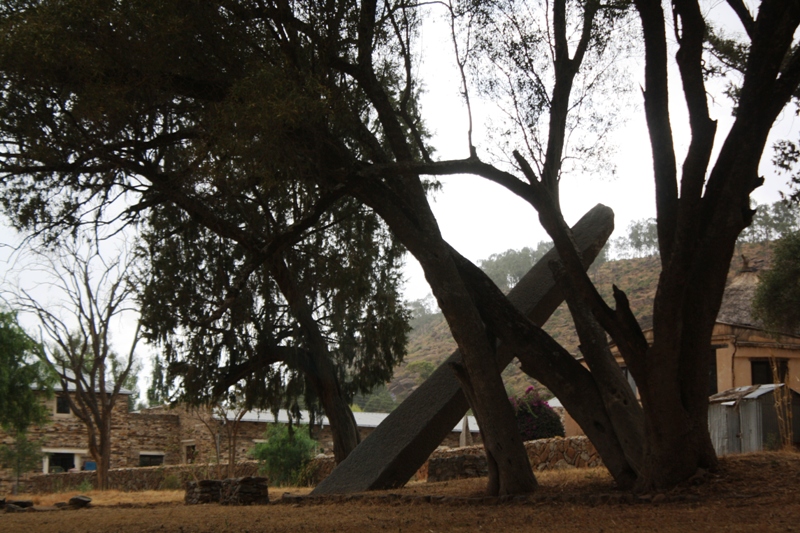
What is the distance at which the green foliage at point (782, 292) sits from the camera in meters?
16.5

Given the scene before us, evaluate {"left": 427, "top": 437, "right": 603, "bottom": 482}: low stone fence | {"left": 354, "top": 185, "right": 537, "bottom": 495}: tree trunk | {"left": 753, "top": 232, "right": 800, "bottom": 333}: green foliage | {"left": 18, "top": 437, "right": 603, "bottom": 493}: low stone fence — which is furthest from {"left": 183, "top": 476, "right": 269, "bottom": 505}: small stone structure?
{"left": 753, "top": 232, "right": 800, "bottom": 333}: green foliage

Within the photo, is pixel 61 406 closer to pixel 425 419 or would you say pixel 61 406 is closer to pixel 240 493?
pixel 240 493

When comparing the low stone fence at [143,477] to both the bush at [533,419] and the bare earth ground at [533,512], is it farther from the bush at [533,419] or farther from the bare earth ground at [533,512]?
the bare earth ground at [533,512]

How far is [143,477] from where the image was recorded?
1981 centimetres

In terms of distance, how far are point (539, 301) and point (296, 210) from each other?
10.6 feet

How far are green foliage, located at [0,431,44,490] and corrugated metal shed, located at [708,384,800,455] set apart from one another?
69.1 ft

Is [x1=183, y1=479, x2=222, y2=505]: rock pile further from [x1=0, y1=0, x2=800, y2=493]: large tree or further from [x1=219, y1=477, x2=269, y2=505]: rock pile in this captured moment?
[x1=0, y1=0, x2=800, y2=493]: large tree

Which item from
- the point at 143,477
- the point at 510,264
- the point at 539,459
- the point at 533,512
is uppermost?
the point at 510,264

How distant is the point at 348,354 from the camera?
11.7m

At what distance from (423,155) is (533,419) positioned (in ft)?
32.6

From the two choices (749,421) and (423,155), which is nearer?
(423,155)

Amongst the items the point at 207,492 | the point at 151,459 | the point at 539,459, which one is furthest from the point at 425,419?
the point at 151,459

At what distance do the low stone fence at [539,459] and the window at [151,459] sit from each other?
1500cm

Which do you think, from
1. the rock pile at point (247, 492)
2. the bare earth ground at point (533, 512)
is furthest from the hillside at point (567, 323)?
the bare earth ground at point (533, 512)
